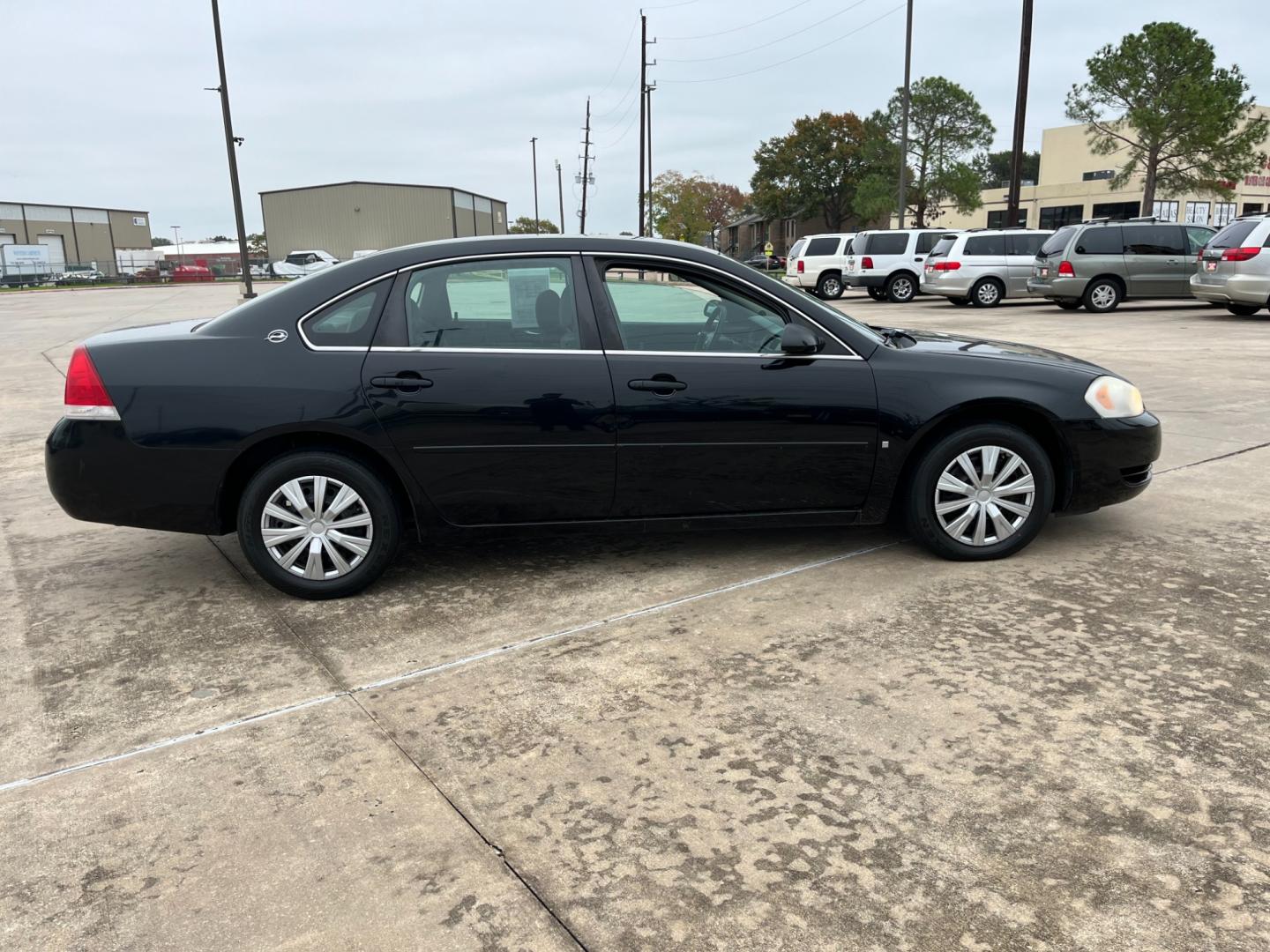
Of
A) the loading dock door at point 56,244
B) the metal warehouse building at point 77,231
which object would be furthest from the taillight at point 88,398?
the loading dock door at point 56,244

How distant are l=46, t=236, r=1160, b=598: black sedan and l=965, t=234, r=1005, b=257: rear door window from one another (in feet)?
58.8

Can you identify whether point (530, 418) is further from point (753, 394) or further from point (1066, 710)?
point (1066, 710)

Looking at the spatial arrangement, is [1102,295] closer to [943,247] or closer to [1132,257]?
[1132,257]

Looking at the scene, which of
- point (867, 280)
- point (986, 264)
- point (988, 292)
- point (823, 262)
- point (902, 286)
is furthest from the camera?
point (823, 262)

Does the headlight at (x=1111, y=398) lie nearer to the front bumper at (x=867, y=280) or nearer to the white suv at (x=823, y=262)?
the front bumper at (x=867, y=280)

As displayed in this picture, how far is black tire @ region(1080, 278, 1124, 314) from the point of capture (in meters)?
18.3

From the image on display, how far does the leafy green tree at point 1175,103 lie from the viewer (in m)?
35.9

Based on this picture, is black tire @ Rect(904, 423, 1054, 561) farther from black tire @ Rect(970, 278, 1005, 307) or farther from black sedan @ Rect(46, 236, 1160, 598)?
black tire @ Rect(970, 278, 1005, 307)

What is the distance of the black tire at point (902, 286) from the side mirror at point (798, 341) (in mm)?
20973

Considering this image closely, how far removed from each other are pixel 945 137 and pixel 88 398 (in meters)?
59.1

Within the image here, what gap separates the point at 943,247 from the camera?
2162 centimetres

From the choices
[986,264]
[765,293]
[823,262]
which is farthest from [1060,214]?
[765,293]

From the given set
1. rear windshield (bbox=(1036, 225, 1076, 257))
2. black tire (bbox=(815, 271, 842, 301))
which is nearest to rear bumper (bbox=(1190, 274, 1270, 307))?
rear windshield (bbox=(1036, 225, 1076, 257))

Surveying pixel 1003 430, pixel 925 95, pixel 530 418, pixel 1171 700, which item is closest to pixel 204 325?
pixel 530 418
